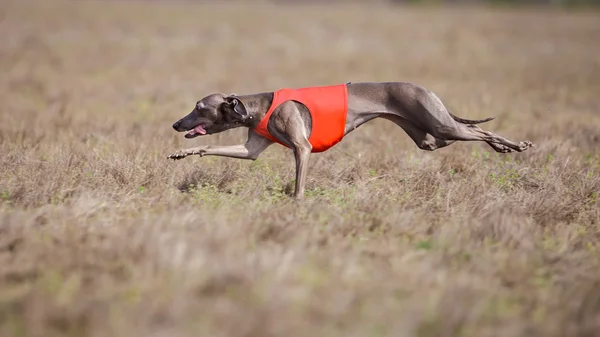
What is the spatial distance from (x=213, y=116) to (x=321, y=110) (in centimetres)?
120

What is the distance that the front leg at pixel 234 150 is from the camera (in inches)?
297

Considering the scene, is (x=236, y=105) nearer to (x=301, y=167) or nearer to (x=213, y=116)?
(x=213, y=116)

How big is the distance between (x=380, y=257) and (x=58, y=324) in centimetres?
249

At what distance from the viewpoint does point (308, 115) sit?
303 inches

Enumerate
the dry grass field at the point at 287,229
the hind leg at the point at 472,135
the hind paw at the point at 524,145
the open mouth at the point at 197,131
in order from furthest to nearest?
the hind paw at the point at 524,145
the hind leg at the point at 472,135
the open mouth at the point at 197,131
the dry grass field at the point at 287,229

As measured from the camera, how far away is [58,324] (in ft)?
14.1

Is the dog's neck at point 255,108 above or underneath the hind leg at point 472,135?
above

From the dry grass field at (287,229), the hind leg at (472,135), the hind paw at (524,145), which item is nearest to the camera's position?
the dry grass field at (287,229)

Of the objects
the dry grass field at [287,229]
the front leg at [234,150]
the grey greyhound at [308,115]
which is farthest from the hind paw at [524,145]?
the front leg at [234,150]

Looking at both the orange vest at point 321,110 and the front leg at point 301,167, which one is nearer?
the front leg at point 301,167

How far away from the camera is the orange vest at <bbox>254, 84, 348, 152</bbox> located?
7.65 meters

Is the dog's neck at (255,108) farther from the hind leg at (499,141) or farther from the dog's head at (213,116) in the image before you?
the hind leg at (499,141)

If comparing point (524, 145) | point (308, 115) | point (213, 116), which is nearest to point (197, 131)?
point (213, 116)

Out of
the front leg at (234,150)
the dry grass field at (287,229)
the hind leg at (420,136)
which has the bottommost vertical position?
the dry grass field at (287,229)
